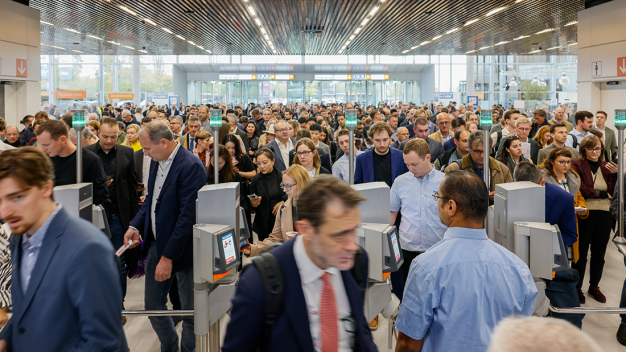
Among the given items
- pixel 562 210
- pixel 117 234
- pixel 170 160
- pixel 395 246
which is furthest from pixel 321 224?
pixel 117 234

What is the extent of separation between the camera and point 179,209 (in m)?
3.54

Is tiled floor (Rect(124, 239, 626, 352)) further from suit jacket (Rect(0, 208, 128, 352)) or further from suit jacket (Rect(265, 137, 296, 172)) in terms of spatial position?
suit jacket (Rect(0, 208, 128, 352))

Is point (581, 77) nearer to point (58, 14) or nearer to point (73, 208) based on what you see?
point (73, 208)

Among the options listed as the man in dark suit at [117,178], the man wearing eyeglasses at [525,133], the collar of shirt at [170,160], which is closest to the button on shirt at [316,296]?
the collar of shirt at [170,160]

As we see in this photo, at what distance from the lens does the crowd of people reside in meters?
1.52

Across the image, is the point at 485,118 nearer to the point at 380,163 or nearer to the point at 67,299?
the point at 380,163

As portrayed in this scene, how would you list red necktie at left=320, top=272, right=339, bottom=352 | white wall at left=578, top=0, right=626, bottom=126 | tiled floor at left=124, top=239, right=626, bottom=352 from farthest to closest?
white wall at left=578, top=0, right=626, bottom=126 → tiled floor at left=124, top=239, right=626, bottom=352 → red necktie at left=320, top=272, right=339, bottom=352

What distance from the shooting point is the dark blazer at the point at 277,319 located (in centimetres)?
143

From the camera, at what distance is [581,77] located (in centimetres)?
1230

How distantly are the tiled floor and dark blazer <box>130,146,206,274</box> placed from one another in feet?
4.12

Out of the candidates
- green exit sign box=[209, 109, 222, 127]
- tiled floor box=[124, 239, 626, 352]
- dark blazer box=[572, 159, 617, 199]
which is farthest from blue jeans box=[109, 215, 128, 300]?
dark blazer box=[572, 159, 617, 199]

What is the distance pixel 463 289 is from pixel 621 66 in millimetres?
11194

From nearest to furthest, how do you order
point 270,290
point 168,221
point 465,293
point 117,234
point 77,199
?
point 270,290
point 465,293
point 77,199
point 168,221
point 117,234

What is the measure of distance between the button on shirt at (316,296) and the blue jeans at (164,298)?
2.26m
